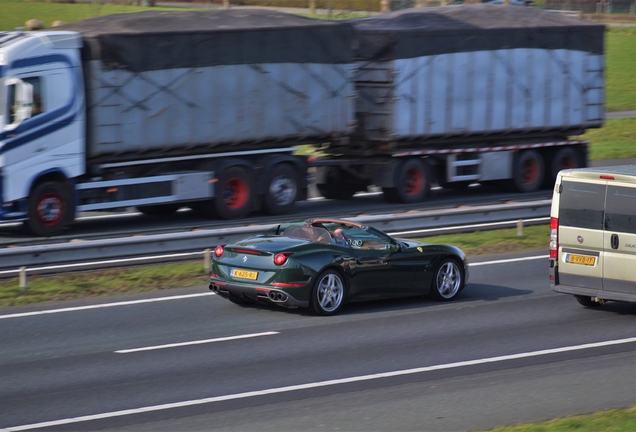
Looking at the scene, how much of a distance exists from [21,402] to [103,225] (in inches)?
463

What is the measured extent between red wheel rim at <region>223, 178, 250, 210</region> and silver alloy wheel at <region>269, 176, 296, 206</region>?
66cm

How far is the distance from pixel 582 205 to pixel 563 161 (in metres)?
15.2

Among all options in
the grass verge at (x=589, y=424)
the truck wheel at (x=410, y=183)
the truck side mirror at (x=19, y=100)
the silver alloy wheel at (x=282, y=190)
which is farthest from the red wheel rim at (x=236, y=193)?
the grass verge at (x=589, y=424)

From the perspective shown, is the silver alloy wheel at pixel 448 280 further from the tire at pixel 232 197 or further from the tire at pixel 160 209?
the tire at pixel 160 209

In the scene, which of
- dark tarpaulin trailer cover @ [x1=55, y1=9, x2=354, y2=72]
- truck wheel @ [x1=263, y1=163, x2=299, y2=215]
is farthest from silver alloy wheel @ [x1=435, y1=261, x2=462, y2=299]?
dark tarpaulin trailer cover @ [x1=55, y1=9, x2=354, y2=72]

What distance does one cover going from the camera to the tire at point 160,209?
824 inches

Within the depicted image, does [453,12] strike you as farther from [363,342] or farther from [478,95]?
[363,342]

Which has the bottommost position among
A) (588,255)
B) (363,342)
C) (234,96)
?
(363,342)

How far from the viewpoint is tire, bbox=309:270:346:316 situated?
11672mm

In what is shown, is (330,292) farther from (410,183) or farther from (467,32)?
(467,32)

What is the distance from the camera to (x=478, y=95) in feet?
78.7

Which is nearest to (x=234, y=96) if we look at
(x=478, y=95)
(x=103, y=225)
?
(x=103, y=225)

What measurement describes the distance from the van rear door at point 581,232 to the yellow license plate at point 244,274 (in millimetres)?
3816

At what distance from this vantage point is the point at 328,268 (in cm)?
1173
